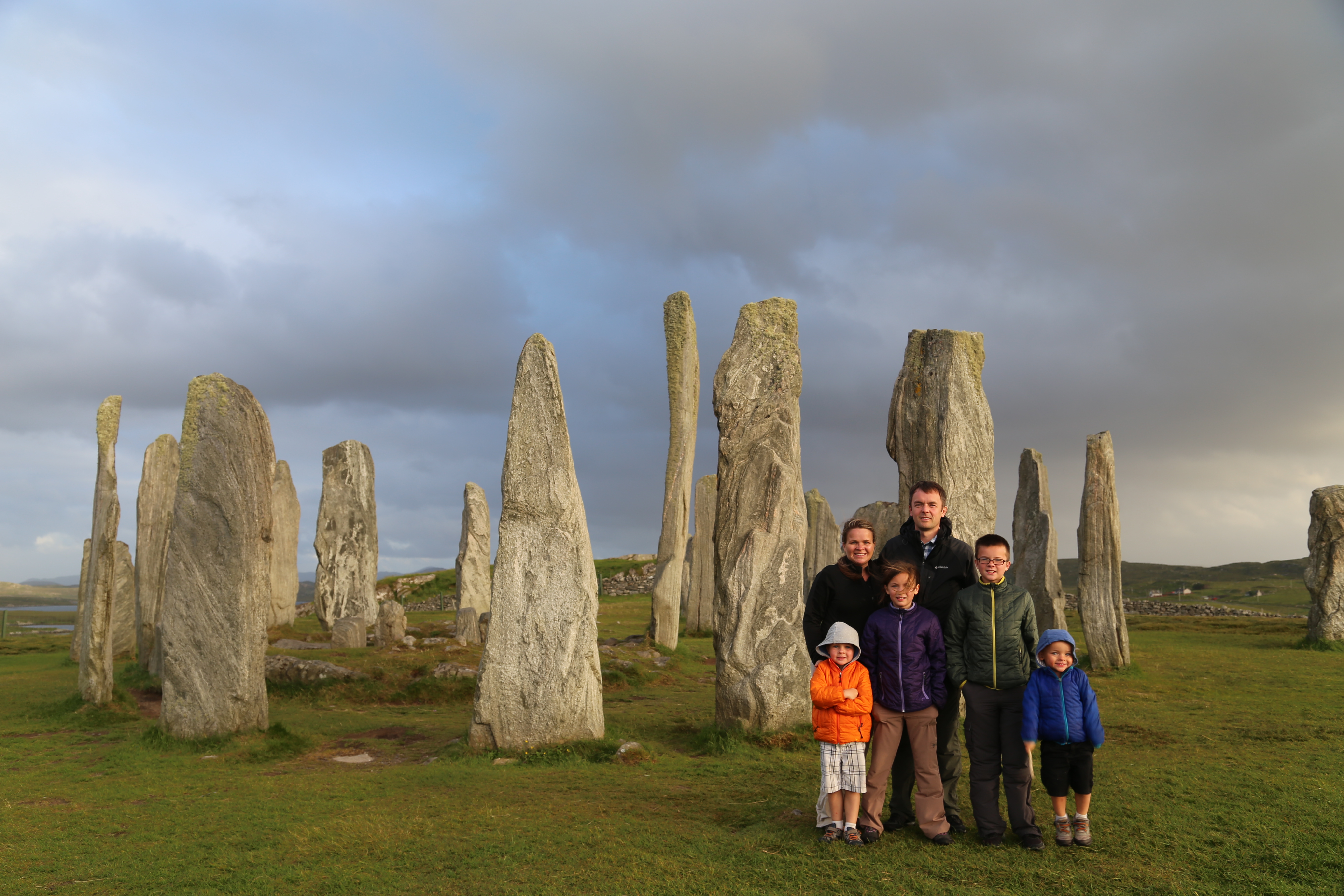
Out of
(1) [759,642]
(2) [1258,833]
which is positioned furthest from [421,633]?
(2) [1258,833]

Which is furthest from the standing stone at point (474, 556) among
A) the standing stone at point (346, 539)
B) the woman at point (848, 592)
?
the woman at point (848, 592)

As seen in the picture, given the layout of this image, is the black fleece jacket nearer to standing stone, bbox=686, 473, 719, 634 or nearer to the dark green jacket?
the dark green jacket

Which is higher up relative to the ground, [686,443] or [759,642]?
[686,443]

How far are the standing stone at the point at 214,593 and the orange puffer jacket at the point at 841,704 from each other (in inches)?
274

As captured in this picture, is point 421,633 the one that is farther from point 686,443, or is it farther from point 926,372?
point 926,372

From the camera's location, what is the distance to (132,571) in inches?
740

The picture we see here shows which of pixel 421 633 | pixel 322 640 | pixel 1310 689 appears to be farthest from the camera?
pixel 421 633

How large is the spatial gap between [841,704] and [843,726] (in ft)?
0.49

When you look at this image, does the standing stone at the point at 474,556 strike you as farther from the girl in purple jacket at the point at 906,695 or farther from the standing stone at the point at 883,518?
the girl in purple jacket at the point at 906,695

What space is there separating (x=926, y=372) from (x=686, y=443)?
25.7ft

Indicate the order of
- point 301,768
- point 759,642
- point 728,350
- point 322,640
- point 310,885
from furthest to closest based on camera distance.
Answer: point 322,640, point 728,350, point 759,642, point 301,768, point 310,885

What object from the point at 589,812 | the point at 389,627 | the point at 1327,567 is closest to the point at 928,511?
the point at 589,812

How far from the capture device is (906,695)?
19.6 ft

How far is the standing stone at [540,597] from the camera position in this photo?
9.04m
